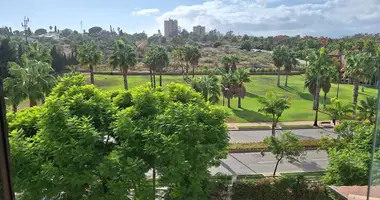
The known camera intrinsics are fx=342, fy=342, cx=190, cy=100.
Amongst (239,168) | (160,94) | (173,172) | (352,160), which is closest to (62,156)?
(173,172)

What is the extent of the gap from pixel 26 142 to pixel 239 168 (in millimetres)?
12887

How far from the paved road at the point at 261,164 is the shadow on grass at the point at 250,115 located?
9063 millimetres

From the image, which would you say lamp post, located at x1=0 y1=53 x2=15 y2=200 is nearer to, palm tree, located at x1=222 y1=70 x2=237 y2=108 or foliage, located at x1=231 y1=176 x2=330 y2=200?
foliage, located at x1=231 y1=176 x2=330 y2=200

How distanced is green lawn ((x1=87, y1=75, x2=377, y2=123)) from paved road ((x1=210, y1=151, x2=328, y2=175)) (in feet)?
11.5

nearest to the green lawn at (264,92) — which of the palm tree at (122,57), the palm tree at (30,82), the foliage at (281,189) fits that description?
the foliage at (281,189)

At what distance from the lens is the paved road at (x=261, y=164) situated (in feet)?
63.8

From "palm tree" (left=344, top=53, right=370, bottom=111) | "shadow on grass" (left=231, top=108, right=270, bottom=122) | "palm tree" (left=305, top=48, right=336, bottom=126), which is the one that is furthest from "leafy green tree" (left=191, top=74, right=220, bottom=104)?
"palm tree" (left=344, top=53, right=370, bottom=111)

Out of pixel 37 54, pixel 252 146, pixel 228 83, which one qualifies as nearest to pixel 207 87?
pixel 252 146

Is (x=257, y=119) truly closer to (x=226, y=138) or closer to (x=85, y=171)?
(x=226, y=138)

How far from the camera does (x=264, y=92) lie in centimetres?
4491

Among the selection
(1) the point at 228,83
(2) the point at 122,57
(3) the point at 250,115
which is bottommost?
(3) the point at 250,115

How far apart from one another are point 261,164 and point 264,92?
2559 cm

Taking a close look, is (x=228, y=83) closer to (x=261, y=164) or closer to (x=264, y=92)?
(x=264, y=92)

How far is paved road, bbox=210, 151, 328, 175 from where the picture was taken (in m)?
19.5
